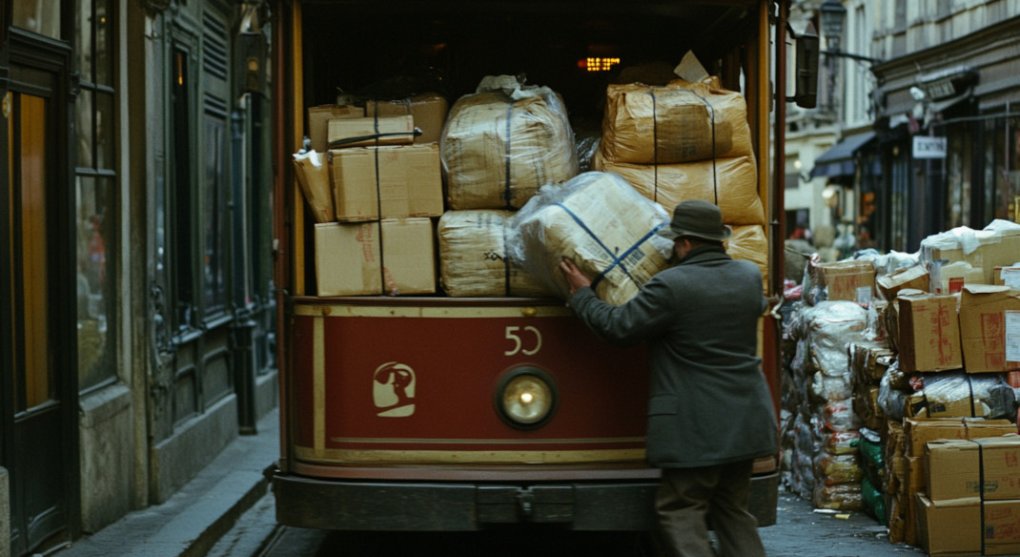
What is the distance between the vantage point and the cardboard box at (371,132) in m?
6.83

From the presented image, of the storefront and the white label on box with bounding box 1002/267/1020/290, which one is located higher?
the storefront

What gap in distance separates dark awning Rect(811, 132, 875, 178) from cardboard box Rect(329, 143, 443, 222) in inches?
1154

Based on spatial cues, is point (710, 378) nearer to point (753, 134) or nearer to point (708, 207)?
point (708, 207)

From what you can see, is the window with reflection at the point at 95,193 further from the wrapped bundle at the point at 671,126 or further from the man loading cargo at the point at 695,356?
the man loading cargo at the point at 695,356

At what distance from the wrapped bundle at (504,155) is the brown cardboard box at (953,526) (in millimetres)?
2748

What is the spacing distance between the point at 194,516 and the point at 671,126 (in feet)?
14.2

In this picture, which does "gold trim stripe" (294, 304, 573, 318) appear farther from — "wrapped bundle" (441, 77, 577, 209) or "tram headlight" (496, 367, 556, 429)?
"wrapped bundle" (441, 77, 577, 209)

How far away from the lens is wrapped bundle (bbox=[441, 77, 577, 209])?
672 centimetres

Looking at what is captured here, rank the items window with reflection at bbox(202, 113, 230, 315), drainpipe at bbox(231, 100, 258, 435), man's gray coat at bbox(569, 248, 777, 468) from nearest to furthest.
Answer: man's gray coat at bbox(569, 248, 777, 468) < window with reflection at bbox(202, 113, 230, 315) < drainpipe at bbox(231, 100, 258, 435)

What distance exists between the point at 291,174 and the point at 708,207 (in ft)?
6.53

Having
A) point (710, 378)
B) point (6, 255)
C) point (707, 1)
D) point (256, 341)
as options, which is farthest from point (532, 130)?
point (256, 341)

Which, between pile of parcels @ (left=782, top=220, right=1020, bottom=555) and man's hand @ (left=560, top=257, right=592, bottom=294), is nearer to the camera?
man's hand @ (left=560, top=257, right=592, bottom=294)

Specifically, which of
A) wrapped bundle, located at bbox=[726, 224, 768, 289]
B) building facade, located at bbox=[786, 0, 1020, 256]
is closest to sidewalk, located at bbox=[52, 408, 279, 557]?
wrapped bundle, located at bbox=[726, 224, 768, 289]

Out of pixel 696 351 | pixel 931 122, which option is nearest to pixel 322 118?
pixel 696 351
